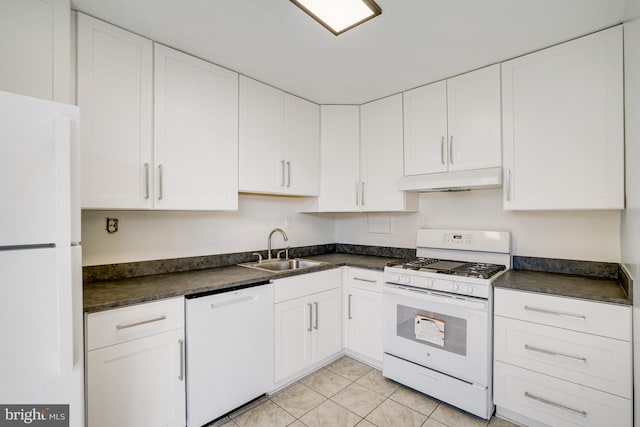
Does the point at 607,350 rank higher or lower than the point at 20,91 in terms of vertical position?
lower

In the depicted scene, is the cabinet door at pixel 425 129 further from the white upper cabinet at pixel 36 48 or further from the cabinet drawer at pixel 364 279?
the white upper cabinet at pixel 36 48

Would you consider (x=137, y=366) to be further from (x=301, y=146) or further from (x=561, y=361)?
(x=561, y=361)

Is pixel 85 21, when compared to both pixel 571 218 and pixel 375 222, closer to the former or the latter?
pixel 375 222

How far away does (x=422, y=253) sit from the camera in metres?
2.79

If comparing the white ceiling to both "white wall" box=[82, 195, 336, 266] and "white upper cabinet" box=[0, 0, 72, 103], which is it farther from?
"white wall" box=[82, 195, 336, 266]

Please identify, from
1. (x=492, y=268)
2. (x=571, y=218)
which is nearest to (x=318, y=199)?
(x=492, y=268)

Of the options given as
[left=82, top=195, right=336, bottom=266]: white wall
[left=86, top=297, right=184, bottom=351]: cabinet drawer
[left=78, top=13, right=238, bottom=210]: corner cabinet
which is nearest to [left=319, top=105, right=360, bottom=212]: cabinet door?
[left=82, top=195, right=336, bottom=266]: white wall

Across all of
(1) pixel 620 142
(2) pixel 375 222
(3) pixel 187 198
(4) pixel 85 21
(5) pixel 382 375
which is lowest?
(5) pixel 382 375

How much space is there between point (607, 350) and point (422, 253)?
138cm

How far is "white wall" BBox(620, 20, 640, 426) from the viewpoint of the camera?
1.31 metres

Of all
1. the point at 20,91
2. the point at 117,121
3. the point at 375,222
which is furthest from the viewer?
the point at 375,222

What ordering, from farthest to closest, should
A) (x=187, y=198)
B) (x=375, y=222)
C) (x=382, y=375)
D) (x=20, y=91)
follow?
(x=375, y=222)
(x=382, y=375)
(x=187, y=198)
(x=20, y=91)

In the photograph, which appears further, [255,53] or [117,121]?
[255,53]

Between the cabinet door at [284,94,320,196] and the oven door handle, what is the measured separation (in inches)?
45.2
